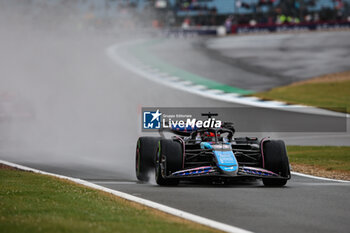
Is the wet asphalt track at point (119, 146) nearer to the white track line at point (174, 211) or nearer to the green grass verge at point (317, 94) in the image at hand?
the white track line at point (174, 211)

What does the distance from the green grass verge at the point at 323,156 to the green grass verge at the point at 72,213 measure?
251 inches

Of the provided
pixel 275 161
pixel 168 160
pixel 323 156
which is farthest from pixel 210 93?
pixel 168 160

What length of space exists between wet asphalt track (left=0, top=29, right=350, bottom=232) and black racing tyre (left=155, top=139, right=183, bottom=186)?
0.26 m

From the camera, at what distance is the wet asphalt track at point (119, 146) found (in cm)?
877

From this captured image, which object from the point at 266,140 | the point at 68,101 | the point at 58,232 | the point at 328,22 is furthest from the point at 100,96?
the point at 328,22

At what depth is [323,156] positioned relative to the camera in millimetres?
17125

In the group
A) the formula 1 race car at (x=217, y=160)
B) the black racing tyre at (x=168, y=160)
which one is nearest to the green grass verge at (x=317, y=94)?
the formula 1 race car at (x=217, y=160)

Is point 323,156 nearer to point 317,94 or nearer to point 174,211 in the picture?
point 174,211

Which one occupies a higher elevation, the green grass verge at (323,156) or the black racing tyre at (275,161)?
the black racing tyre at (275,161)

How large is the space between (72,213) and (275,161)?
15.0 feet

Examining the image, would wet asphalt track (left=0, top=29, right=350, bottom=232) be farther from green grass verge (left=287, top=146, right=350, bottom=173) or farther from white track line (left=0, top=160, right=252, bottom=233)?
green grass verge (left=287, top=146, right=350, bottom=173)

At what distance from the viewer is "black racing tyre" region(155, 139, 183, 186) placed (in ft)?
37.8

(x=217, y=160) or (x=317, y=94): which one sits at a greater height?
(x=217, y=160)

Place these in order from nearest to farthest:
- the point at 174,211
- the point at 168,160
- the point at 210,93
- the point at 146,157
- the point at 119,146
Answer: the point at 174,211
the point at 168,160
the point at 146,157
the point at 119,146
the point at 210,93
